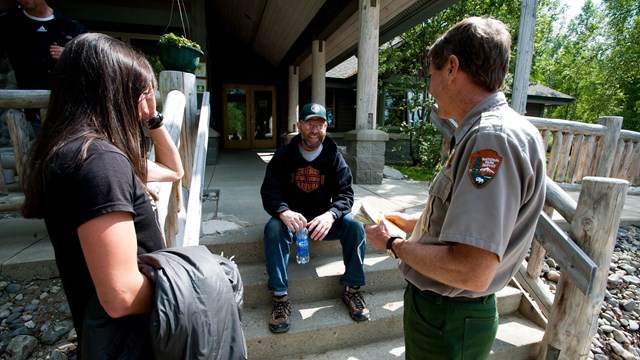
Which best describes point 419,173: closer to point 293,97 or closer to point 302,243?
point 293,97

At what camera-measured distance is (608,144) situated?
3961mm

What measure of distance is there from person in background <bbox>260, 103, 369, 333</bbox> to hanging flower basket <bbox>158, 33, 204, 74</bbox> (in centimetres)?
90

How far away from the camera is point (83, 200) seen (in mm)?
698

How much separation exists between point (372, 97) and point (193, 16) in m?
4.28

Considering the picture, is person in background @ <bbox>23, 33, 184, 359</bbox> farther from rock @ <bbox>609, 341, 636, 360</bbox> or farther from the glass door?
the glass door

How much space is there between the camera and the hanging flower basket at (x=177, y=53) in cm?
211

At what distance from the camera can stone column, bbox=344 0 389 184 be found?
16.5ft

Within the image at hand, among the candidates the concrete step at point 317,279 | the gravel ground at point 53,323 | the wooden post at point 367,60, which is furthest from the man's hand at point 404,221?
the wooden post at point 367,60

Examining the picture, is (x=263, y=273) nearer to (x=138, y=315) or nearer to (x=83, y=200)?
(x=138, y=315)

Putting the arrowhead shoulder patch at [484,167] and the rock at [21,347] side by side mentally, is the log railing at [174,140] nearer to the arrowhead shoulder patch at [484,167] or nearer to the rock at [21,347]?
the rock at [21,347]

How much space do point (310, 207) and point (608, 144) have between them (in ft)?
13.1

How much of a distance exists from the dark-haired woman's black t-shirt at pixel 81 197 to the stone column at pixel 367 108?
4.56 m

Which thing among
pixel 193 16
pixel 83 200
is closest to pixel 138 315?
pixel 83 200

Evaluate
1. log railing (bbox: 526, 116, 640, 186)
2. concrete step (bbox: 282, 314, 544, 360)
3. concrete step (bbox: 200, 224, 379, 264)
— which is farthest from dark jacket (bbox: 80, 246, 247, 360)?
log railing (bbox: 526, 116, 640, 186)
